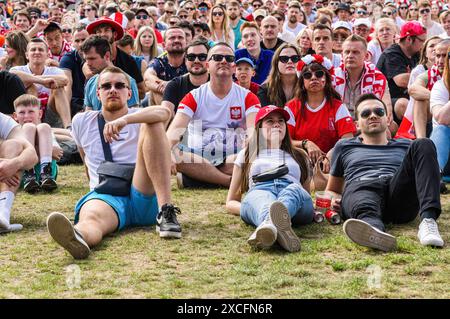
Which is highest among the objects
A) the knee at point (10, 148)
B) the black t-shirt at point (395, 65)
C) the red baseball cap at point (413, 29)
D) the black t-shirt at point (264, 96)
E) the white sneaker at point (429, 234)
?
the red baseball cap at point (413, 29)

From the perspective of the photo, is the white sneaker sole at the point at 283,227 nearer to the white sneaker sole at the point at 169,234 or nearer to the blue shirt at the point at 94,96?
the white sneaker sole at the point at 169,234

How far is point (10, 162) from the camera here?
652 cm

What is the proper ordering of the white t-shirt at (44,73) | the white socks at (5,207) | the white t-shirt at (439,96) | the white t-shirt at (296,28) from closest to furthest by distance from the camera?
the white socks at (5,207) → the white t-shirt at (439,96) → the white t-shirt at (44,73) → the white t-shirt at (296,28)

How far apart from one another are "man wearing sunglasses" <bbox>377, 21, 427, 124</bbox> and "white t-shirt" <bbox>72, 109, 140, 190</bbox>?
4957mm

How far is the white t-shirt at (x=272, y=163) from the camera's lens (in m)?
6.68

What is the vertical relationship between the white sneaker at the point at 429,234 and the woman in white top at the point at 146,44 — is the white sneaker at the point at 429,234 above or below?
below

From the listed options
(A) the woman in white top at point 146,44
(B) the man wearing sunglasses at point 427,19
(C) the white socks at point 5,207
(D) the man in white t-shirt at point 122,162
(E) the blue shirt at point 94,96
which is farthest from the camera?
(B) the man wearing sunglasses at point 427,19

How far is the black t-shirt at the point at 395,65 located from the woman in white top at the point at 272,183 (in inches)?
169

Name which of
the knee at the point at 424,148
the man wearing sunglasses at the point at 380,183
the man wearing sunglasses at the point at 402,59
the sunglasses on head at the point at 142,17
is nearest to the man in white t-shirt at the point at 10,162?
the man wearing sunglasses at the point at 380,183

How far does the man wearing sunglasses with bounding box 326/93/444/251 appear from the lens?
5.76 m

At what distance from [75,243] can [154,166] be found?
96 centimetres

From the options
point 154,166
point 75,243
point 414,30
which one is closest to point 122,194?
point 154,166

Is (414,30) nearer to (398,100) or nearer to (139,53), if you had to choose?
(398,100)

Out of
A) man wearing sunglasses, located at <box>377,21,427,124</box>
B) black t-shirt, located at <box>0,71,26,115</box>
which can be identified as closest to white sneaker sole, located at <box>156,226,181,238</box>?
black t-shirt, located at <box>0,71,26,115</box>
